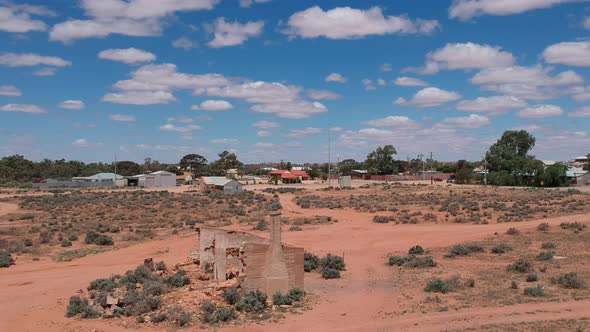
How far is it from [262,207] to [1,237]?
2359 cm

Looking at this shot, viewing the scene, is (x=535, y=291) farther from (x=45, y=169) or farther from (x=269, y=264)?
(x=45, y=169)

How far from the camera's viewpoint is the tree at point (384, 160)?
133 m

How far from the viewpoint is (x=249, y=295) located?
16.4m

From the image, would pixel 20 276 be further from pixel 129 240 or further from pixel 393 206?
pixel 393 206

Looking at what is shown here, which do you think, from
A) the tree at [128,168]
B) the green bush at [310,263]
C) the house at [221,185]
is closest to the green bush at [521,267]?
the green bush at [310,263]

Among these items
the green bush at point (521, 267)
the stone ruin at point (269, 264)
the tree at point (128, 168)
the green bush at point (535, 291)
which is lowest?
the green bush at point (535, 291)

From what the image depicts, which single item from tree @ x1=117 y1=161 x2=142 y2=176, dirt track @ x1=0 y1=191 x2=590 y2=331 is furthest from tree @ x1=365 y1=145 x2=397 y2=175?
dirt track @ x1=0 y1=191 x2=590 y2=331

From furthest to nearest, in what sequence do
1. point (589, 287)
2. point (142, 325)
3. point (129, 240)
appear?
point (129, 240), point (589, 287), point (142, 325)

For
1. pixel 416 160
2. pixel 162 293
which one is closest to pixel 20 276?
pixel 162 293

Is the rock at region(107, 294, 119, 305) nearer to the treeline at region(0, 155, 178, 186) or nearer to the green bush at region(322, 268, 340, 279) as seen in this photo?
the green bush at region(322, 268, 340, 279)

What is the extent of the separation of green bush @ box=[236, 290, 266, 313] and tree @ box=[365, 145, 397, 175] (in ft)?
392

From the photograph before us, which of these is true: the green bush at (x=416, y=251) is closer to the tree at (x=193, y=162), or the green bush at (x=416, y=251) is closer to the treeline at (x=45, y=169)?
the treeline at (x=45, y=169)

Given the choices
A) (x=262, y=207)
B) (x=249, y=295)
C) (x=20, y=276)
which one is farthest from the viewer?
(x=262, y=207)

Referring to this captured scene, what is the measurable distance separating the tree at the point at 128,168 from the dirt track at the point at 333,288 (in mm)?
113485
